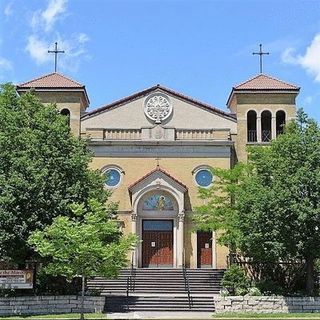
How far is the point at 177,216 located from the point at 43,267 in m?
12.4

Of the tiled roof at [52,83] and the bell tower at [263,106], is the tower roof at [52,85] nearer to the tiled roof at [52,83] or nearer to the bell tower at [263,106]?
the tiled roof at [52,83]

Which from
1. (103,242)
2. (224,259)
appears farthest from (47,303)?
(224,259)

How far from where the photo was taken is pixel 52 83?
38.9 meters

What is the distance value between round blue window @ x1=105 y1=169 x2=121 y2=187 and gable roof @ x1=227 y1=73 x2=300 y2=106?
934 centimetres

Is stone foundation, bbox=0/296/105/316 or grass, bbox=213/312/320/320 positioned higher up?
stone foundation, bbox=0/296/105/316

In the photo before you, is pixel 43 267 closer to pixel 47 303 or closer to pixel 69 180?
pixel 47 303

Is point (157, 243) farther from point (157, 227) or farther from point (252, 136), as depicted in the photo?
point (252, 136)

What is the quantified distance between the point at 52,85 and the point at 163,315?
65.9 ft

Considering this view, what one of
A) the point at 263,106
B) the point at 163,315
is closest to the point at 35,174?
the point at 163,315

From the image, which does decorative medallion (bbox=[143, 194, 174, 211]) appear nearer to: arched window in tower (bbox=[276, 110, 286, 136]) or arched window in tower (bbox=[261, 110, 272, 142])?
arched window in tower (bbox=[261, 110, 272, 142])

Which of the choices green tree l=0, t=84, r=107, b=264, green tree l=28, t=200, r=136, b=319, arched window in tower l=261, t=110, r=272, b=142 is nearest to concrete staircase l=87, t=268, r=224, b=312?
green tree l=28, t=200, r=136, b=319

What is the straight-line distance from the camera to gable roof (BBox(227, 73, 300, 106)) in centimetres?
3850

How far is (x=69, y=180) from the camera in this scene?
25453mm

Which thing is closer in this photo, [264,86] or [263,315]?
[263,315]
